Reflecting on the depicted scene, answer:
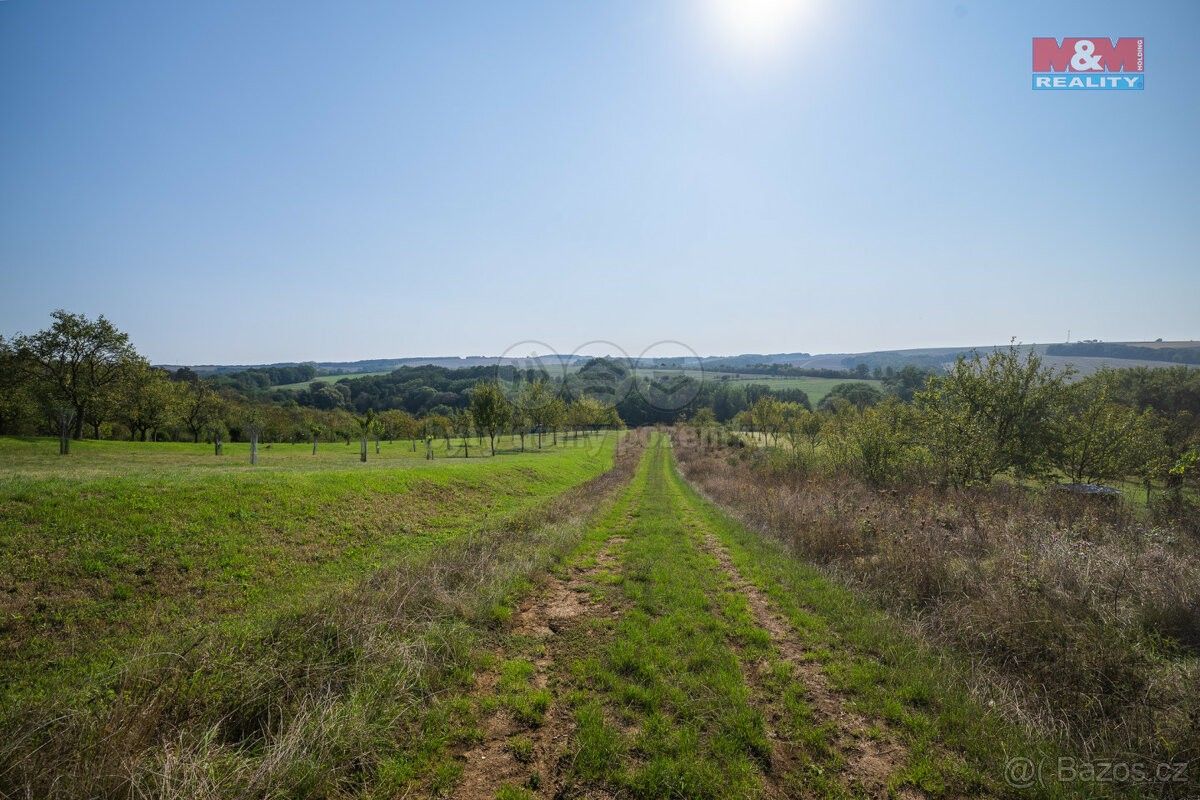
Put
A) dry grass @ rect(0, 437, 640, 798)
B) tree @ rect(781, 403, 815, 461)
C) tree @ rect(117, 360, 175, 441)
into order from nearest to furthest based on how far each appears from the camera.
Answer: dry grass @ rect(0, 437, 640, 798) < tree @ rect(117, 360, 175, 441) < tree @ rect(781, 403, 815, 461)

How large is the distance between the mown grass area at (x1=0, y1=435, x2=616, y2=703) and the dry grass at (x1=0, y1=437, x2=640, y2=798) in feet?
9.66

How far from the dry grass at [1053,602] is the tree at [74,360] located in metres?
53.8

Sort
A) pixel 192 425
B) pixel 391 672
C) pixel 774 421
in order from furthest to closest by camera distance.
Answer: pixel 774 421 < pixel 192 425 < pixel 391 672

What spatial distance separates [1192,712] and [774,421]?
57.8 metres

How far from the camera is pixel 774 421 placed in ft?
194

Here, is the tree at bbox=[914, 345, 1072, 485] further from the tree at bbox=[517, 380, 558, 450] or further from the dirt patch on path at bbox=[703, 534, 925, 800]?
the tree at bbox=[517, 380, 558, 450]

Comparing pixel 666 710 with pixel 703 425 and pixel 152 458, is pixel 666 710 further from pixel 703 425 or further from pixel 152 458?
pixel 703 425

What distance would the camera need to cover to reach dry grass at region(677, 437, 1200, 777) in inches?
184

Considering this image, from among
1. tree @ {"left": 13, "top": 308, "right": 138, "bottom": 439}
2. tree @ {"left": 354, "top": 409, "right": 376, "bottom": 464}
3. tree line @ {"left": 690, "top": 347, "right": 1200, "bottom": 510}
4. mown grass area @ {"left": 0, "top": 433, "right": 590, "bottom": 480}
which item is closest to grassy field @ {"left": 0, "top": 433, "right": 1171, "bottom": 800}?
mown grass area @ {"left": 0, "top": 433, "right": 590, "bottom": 480}

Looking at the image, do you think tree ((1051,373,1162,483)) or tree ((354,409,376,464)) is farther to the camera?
tree ((354,409,376,464))

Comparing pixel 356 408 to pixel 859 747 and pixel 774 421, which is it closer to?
pixel 774 421

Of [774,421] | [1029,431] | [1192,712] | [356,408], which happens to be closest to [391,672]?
[1192,712]

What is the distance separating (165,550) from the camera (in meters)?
9.59

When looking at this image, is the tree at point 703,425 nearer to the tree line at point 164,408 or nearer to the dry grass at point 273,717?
the tree line at point 164,408
